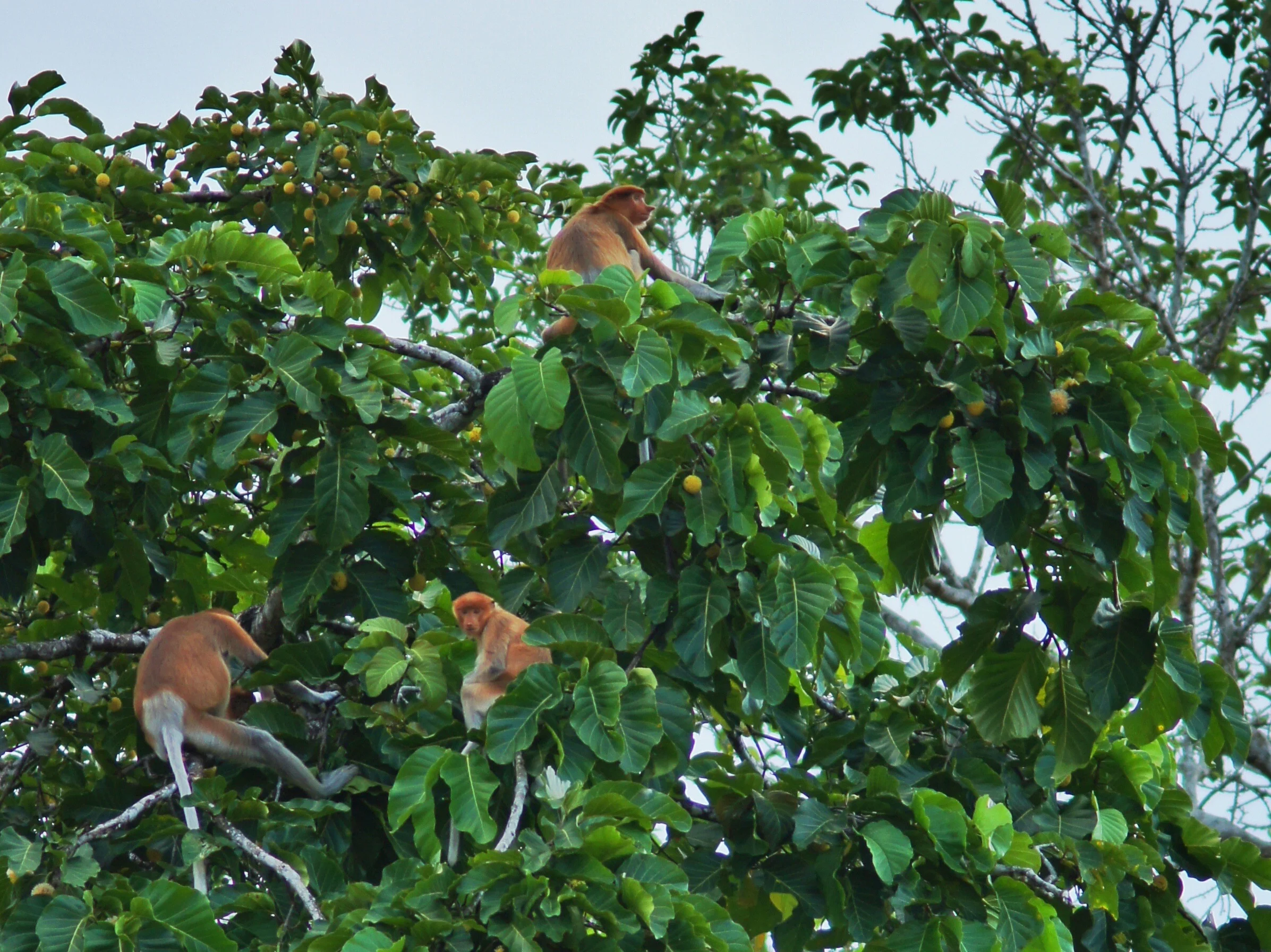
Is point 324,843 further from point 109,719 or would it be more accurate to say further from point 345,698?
point 109,719

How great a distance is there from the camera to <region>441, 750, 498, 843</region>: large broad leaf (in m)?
3.05

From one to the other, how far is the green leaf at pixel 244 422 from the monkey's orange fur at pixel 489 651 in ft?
2.78

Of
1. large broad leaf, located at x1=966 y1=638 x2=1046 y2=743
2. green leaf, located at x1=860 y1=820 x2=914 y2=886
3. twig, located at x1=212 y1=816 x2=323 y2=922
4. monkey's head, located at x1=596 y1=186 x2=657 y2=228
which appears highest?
monkey's head, located at x1=596 y1=186 x2=657 y2=228

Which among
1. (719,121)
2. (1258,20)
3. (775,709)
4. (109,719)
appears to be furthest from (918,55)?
(109,719)

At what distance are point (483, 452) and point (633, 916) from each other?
1.37 m

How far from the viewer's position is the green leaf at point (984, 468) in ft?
10.8

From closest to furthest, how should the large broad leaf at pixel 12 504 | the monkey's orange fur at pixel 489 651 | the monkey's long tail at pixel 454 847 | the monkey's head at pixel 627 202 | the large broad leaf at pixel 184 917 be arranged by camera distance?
the large broad leaf at pixel 184 917 < the monkey's long tail at pixel 454 847 < the large broad leaf at pixel 12 504 < the monkey's orange fur at pixel 489 651 < the monkey's head at pixel 627 202

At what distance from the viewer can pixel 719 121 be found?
25.2 ft

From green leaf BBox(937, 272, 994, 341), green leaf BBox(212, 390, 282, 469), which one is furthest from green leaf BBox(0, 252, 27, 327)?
green leaf BBox(937, 272, 994, 341)

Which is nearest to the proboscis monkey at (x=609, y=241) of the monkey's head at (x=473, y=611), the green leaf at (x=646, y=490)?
the monkey's head at (x=473, y=611)

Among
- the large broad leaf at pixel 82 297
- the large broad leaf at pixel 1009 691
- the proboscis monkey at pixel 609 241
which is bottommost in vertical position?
the large broad leaf at pixel 1009 691

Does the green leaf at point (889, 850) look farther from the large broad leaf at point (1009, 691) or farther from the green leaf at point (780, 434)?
the green leaf at point (780, 434)

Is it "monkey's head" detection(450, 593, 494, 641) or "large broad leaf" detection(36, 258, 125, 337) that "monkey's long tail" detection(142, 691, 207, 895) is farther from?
"large broad leaf" detection(36, 258, 125, 337)

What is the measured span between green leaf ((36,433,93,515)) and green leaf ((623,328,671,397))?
1421mm
